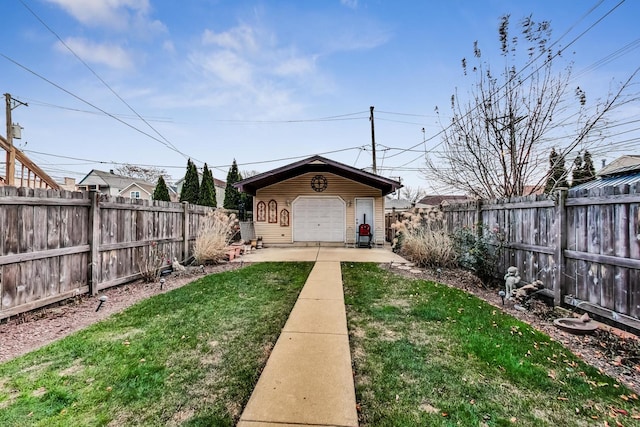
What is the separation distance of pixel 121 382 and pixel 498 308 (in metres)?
4.62

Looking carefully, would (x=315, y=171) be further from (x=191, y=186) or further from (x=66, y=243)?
(x=191, y=186)

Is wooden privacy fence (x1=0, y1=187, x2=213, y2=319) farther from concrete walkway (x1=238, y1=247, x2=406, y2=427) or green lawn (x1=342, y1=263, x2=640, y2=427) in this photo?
green lawn (x1=342, y1=263, x2=640, y2=427)

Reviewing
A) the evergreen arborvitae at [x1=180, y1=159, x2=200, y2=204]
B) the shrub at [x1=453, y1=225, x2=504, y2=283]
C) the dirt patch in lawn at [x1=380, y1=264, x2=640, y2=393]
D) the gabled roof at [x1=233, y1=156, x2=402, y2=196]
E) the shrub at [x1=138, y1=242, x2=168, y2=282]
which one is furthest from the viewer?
the evergreen arborvitae at [x1=180, y1=159, x2=200, y2=204]

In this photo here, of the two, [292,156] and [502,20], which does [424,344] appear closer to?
[502,20]

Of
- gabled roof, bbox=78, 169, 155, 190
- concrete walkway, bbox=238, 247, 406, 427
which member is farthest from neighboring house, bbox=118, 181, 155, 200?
concrete walkway, bbox=238, 247, 406, 427

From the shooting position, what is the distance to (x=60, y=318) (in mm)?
3713

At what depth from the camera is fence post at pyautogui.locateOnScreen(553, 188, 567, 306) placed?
158 inches

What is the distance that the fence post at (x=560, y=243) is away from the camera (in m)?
4.02

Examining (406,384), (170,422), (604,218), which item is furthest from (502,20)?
(170,422)

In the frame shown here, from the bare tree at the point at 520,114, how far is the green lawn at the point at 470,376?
5.39m

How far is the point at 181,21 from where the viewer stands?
29.2 ft

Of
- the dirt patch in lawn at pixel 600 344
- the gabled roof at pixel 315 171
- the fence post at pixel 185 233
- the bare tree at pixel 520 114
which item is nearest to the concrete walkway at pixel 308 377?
the dirt patch in lawn at pixel 600 344

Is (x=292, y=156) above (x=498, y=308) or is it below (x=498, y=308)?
above

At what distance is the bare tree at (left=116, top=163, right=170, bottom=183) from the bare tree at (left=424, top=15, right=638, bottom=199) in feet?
136
